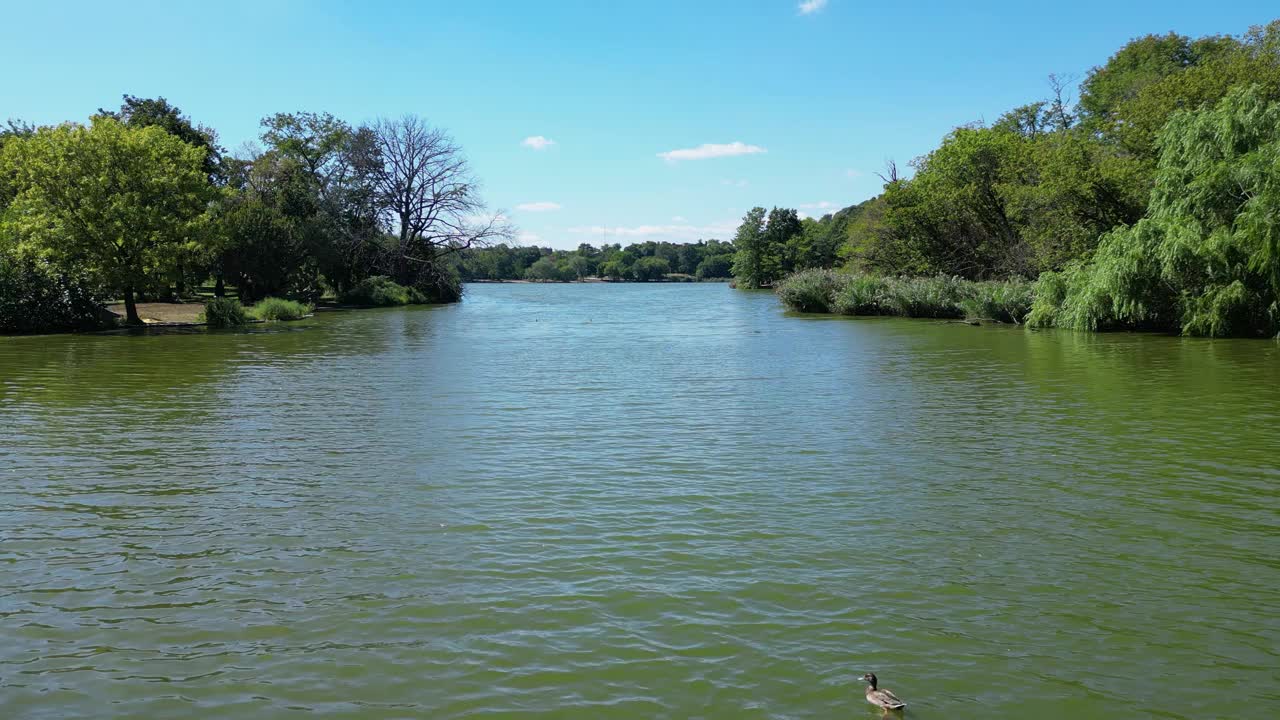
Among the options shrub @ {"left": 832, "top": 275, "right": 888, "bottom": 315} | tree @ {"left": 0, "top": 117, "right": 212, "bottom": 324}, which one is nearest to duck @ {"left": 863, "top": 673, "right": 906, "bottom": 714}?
tree @ {"left": 0, "top": 117, "right": 212, "bottom": 324}

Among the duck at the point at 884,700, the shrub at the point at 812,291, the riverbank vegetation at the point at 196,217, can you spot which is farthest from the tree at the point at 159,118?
the duck at the point at 884,700

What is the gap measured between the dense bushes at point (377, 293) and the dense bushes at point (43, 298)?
3048 centimetres

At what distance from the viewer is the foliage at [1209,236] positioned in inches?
1229

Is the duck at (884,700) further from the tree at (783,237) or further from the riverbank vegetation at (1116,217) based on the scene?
the tree at (783,237)

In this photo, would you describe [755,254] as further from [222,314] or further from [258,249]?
[222,314]

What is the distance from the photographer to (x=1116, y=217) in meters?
43.8

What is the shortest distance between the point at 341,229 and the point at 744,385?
58.0 m

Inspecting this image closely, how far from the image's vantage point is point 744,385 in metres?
23.1

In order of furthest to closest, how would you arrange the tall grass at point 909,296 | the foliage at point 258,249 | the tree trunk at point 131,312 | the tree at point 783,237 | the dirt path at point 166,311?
the tree at point 783,237 < the foliage at point 258,249 < the dirt path at point 166,311 < the tall grass at point 909,296 < the tree trunk at point 131,312

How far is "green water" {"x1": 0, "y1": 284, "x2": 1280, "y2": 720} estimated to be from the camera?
6535mm

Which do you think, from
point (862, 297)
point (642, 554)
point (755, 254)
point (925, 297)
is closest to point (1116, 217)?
point (925, 297)

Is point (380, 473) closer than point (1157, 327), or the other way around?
point (380, 473)

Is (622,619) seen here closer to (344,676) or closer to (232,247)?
(344,676)

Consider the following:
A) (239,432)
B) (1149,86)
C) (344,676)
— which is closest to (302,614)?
(344,676)
